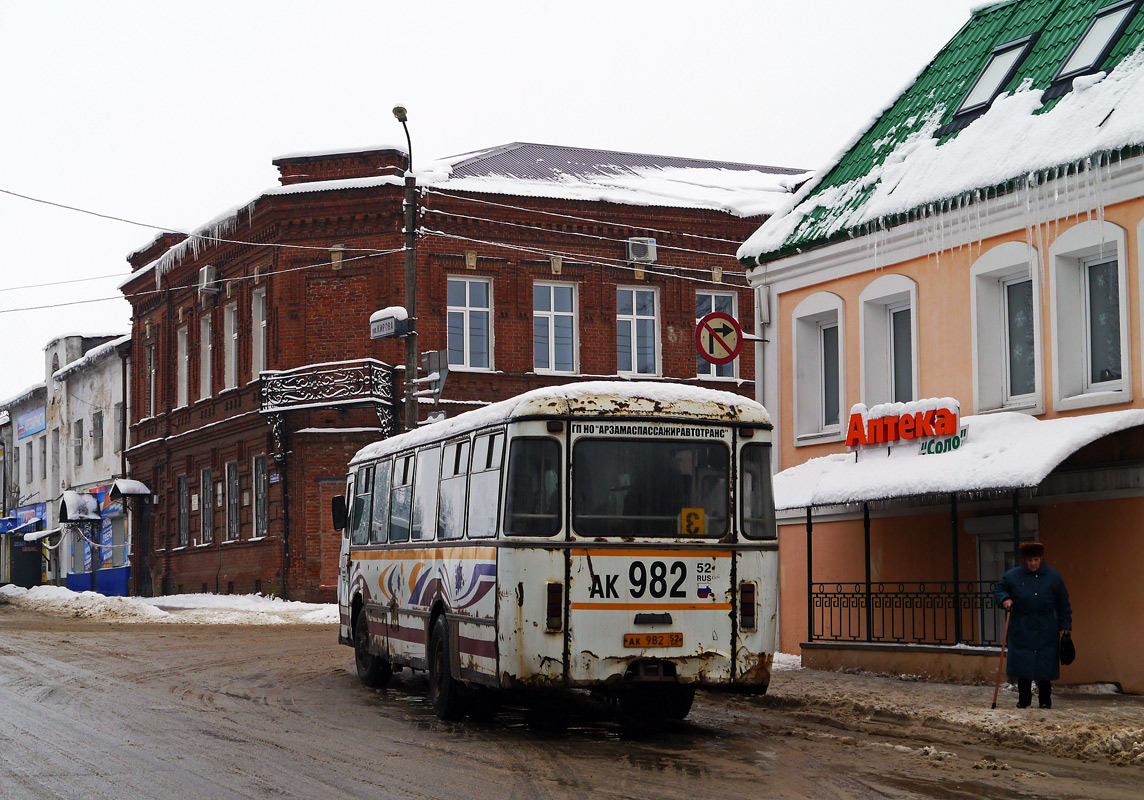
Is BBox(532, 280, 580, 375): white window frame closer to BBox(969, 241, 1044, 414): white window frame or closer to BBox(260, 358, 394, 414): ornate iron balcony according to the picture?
BBox(260, 358, 394, 414): ornate iron balcony

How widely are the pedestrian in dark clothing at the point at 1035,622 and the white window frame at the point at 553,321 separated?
25806 mm

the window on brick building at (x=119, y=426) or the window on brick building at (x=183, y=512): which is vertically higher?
the window on brick building at (x=119, y=426)

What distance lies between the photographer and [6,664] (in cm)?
1967

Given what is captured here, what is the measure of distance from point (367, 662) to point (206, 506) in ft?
90.8

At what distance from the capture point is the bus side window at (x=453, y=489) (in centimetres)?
1373

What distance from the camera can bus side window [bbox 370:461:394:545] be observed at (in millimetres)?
16672

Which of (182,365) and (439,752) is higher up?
(182,365)

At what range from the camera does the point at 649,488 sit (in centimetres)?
1264

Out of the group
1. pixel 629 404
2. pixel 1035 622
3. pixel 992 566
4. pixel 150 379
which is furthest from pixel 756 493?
pixel 150 379

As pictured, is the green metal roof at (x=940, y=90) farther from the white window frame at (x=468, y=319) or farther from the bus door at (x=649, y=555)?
the white window frame at (x=468, y=319)

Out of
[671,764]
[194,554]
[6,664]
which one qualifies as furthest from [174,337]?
[671,764]

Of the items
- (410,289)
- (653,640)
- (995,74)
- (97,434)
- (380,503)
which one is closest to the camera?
(653,640)

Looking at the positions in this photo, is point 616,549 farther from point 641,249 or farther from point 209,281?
point 209,281

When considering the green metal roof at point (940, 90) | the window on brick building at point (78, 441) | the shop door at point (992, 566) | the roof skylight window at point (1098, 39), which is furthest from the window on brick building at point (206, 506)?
the roof skylight window at point (1098, 39)
